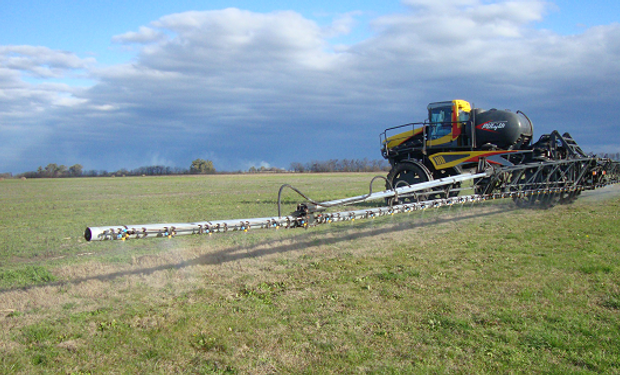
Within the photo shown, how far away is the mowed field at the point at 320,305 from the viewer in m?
4.07

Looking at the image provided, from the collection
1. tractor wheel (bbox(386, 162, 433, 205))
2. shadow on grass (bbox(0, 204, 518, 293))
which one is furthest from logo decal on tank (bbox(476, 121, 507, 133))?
shadow on grass (bbox(0, 204, 518, 293))

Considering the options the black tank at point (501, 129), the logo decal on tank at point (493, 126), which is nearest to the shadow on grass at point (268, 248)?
the black tank at point (501, 129)

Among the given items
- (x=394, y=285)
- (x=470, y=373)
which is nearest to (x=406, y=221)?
(x=394, y=285)

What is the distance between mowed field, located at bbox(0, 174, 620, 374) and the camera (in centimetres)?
407

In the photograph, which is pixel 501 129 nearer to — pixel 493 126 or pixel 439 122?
pixel 493 126

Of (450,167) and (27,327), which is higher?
(450,167)

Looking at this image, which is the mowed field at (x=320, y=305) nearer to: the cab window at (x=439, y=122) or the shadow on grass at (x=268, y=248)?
the shadow on grass at (x=268, y=248)

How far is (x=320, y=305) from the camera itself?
17.9 feet

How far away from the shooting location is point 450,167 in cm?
1484

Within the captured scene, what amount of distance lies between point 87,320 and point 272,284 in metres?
2.34

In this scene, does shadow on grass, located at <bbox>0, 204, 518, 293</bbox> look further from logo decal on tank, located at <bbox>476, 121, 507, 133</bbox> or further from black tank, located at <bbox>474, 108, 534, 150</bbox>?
logo decal on tank, located at <bbox>476, 121, 507, 133</bbox>

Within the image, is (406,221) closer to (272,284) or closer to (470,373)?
(272,284)

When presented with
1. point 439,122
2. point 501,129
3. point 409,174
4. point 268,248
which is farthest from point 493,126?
point 268,248

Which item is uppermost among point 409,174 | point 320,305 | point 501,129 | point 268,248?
point 501,129
